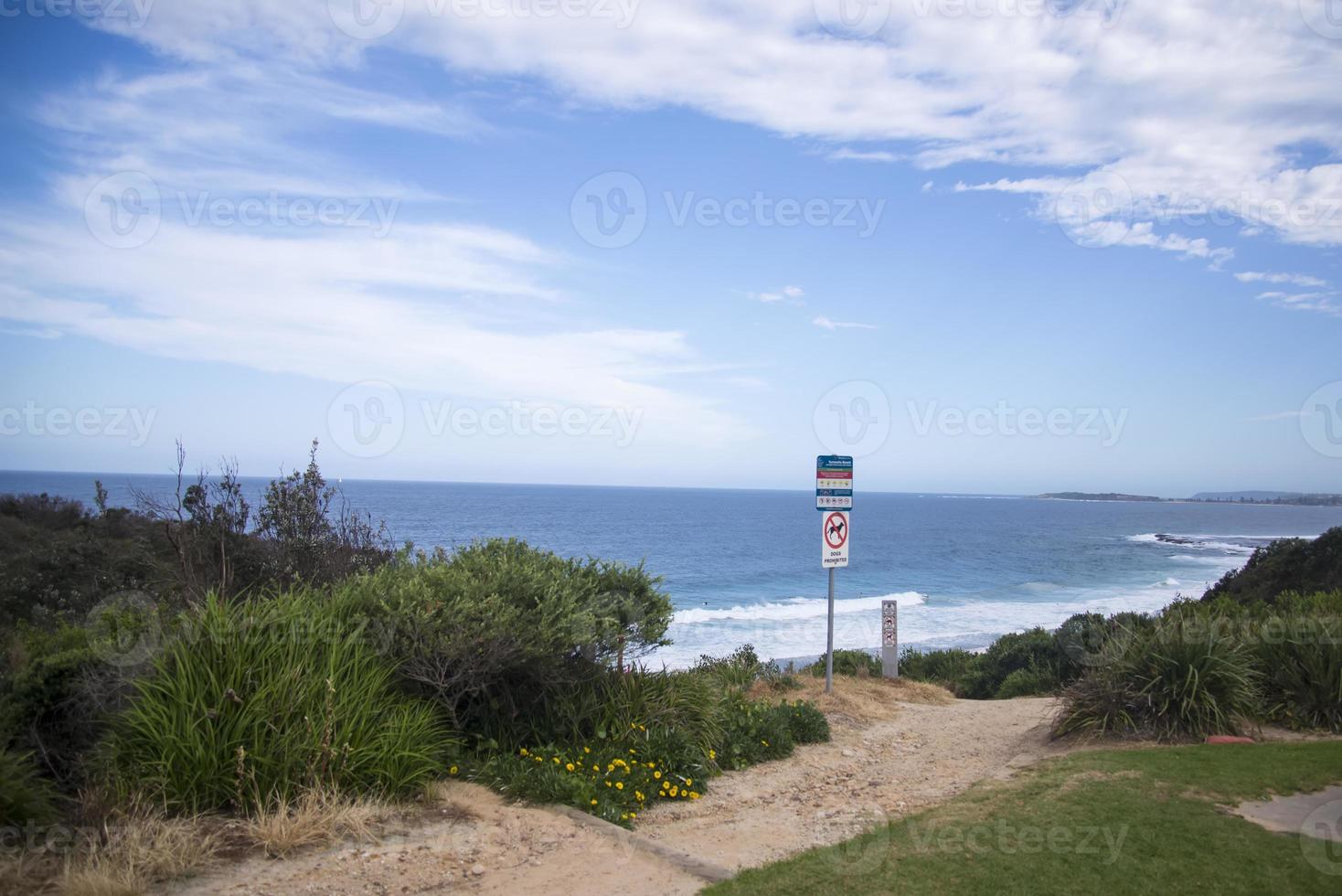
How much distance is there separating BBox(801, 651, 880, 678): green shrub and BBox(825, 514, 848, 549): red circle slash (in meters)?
3.06

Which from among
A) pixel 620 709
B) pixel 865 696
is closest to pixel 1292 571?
pixel 865 696

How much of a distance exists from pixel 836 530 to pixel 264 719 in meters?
7.98

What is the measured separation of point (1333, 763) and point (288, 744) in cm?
852

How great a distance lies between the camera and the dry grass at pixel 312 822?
554cm

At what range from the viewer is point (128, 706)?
6.14 metres

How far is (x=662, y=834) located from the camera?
647 cm

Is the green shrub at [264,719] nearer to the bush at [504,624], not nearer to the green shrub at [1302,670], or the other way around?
the bush at [504,624]

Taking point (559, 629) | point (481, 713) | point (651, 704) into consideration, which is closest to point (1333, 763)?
point (651, 704)

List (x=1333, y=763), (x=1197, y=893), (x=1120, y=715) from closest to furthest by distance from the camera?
(x=1197, y=893), (x=1333, y=763), (x=1120, y=715)

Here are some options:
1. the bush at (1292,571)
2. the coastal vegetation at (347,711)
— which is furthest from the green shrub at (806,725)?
the bush at (1292,571)

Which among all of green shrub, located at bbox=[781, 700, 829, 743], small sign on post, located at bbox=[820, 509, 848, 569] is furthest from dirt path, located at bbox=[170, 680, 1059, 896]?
small sign on post, located at bbox=[820, 509, 848, 569]

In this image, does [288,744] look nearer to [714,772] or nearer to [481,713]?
[481,713]

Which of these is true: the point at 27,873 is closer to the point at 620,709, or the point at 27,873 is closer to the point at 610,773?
the point at 610,773

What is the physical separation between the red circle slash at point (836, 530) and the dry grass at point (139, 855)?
8.36m
